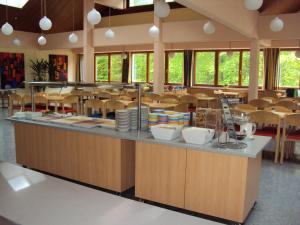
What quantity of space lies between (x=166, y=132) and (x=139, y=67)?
36.2 feet

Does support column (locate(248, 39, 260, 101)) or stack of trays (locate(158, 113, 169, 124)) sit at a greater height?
support column (locate(248, 39, 260, 101))

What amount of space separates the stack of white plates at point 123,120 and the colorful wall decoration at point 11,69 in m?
10.6

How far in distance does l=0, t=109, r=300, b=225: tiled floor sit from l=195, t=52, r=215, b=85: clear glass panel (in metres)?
7.61

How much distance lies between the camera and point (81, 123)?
3482 mm

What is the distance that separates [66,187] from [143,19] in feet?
36.2

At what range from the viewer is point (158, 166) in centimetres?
284

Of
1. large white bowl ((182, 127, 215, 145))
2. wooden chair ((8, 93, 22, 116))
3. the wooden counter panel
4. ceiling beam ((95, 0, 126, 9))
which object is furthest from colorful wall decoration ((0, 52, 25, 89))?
large white bowl ((182, 127, 215, 145))

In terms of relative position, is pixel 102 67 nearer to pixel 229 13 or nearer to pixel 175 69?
pixel 175 69

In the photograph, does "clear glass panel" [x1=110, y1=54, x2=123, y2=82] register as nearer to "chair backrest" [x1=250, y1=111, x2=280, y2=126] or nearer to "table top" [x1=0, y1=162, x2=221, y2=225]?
"chair backrest" [x1=250, y1=111, x2=280, y2=126]

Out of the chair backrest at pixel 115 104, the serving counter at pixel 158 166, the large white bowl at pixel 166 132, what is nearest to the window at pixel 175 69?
the chair backrest at pixel 115 104

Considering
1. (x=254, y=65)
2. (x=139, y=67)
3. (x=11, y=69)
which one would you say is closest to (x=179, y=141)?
(x=254, y=65)

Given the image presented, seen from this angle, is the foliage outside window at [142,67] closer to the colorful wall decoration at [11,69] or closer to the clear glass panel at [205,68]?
the clear glass panel at [205,68]

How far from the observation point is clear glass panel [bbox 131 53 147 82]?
13.4 meters

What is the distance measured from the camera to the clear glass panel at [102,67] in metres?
14.7
